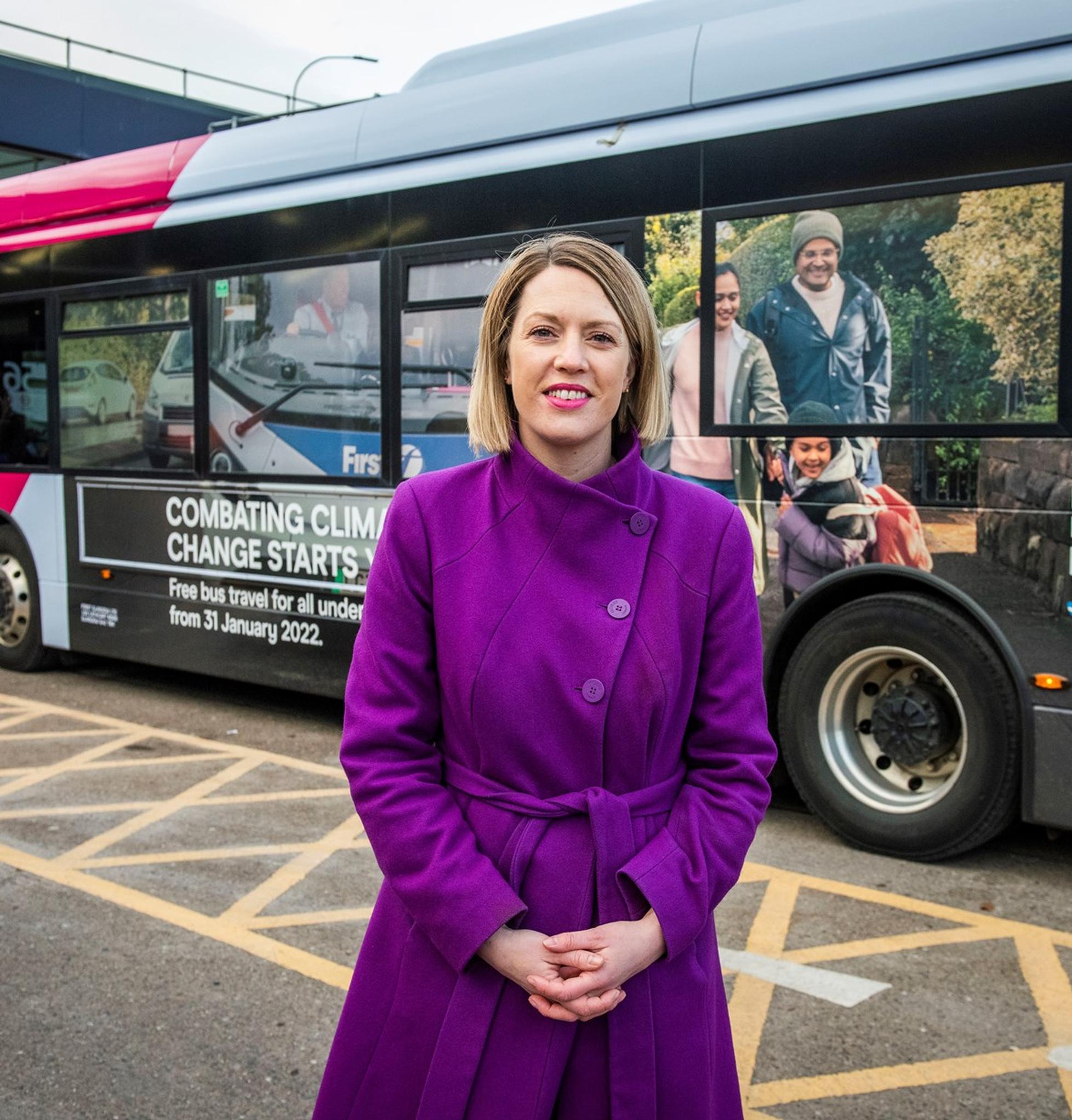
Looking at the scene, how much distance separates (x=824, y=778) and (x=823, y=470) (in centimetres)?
125

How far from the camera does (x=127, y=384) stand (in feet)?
27.0

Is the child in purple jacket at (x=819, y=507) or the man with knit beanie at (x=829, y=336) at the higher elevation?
the man with knit beanie at (x=829, y=336)

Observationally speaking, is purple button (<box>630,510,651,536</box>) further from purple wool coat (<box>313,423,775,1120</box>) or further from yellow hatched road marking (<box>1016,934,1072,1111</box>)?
yellow hatched road marking (<box>1016,934,1072,1111</box>)

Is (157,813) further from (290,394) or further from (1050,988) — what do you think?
(1050,988)

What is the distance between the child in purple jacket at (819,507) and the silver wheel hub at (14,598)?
5798 millimetres

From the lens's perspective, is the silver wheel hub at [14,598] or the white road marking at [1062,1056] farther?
the silver wheel hub at [14,598]

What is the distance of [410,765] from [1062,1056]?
2626 mm

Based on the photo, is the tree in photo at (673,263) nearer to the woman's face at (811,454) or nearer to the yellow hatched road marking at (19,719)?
the woman's face at (811,454)

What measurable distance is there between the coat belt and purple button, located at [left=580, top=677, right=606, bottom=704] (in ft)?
0.40

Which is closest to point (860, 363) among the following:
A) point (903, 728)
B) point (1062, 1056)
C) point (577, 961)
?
point (903, 728)

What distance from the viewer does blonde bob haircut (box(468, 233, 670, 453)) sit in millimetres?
1858

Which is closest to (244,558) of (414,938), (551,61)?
(551,61)

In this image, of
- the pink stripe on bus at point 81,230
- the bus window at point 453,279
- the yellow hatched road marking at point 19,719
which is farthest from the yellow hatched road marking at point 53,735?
the bus window at point 453,279

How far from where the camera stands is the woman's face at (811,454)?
5.23 m
